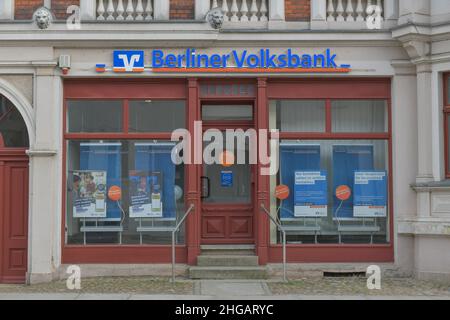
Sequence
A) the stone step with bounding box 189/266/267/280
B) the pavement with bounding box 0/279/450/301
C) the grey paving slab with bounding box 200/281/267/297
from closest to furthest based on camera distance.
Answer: the pavement with bounding box 0/279/450/301, the grey paving slab with bounding box 200/281/267/297, the stone step with bounding box 189/266/267/280

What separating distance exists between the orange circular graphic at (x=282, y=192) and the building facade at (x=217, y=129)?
44mm

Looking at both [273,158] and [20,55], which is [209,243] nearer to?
[273,158]

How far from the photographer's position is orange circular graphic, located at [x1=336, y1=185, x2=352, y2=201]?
12.4 meters

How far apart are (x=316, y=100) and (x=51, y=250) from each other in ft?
18.3

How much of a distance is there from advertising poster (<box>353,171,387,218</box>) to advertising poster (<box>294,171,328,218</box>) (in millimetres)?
602

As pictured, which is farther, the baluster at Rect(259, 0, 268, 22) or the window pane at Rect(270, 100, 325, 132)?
the window pane at Rect(270, 100, 325, 132)

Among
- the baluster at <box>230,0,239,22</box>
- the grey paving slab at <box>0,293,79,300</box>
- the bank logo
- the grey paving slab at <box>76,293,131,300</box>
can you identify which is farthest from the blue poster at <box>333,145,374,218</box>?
the grey paving slab at <box>0,293,79,300</box>

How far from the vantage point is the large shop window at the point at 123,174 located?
12.2 m

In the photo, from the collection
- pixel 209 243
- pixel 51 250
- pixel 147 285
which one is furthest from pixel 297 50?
pixel 51 250

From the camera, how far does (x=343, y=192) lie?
12383 millimetres

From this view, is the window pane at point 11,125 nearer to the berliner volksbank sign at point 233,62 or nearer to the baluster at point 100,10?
the berliner volksbank sign at point 233,62

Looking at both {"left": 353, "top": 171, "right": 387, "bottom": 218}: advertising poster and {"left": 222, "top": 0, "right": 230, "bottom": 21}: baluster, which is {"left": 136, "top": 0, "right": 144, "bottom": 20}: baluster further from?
{"left": 353, "top": 171, "right": 387, "bottom": 218}: advertising poster

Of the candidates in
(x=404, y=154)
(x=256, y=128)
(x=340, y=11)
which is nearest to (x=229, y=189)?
(x=256, y=128)

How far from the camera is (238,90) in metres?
12.3
